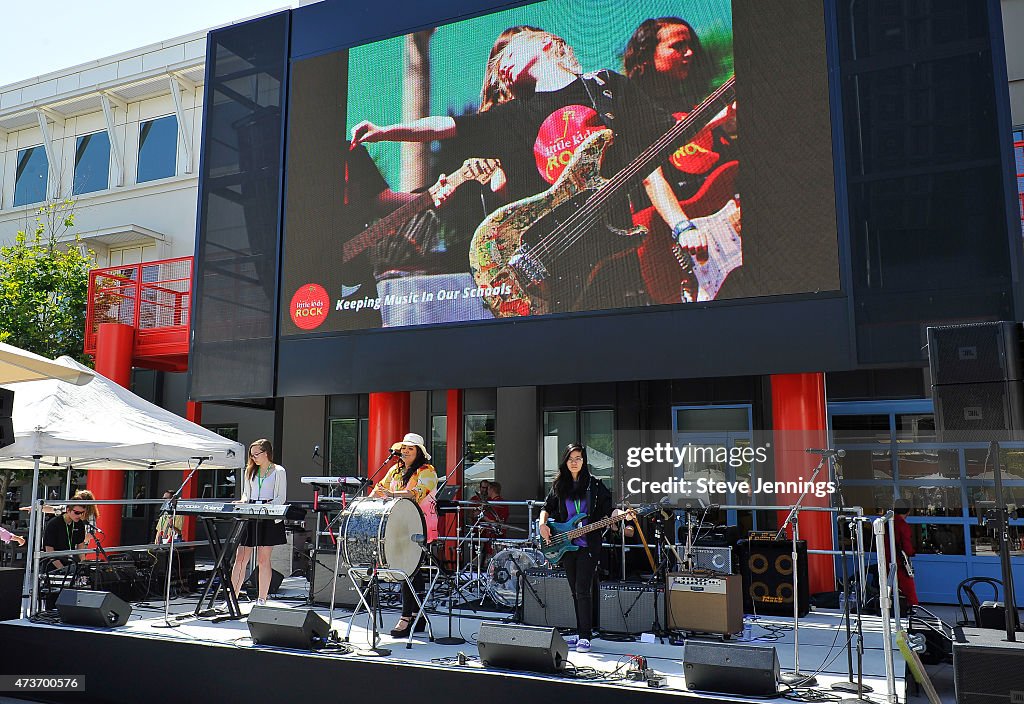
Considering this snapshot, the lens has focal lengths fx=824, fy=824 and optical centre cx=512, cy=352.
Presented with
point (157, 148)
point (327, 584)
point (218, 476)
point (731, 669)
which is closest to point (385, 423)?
point (327, 584)

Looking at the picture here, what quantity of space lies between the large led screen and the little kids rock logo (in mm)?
22

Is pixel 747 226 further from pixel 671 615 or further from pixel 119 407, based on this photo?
pixel 119 407

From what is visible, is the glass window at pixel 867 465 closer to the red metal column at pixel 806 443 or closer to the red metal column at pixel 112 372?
the red metal column at pixel 806 443

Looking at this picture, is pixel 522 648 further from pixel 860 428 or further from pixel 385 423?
pixel 860 428

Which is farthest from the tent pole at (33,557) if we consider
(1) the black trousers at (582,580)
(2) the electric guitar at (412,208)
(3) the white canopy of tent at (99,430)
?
(1) the black trousers at (582,580)

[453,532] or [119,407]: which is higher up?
[119,407]

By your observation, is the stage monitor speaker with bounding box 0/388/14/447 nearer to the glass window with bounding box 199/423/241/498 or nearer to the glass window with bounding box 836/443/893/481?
the glass window with bounding box 836/443/893/481

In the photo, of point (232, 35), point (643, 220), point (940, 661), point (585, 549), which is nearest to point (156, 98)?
point (232, 35)

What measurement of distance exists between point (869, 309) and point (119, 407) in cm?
857

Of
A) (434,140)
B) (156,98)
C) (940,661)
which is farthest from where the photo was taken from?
(156,98)

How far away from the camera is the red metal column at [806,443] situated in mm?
10156

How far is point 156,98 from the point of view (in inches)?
808

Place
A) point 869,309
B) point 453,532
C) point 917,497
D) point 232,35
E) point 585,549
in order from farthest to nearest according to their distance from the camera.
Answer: point 453,532, point 232,35, point 917,497, point 869,309, point 585,549

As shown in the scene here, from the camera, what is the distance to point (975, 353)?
19.0 ft
